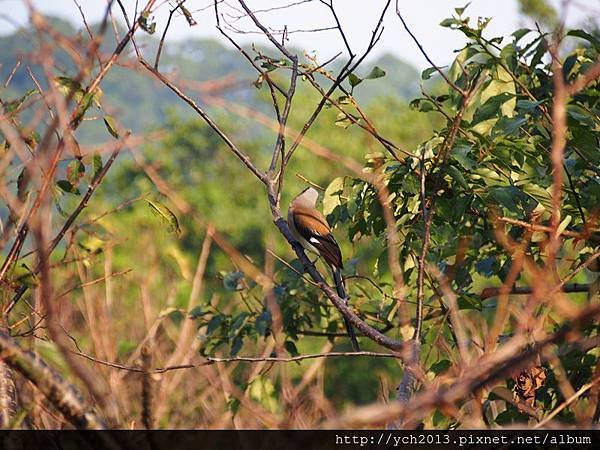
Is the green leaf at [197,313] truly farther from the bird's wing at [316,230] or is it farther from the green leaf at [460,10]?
the green leaf at [460,10]

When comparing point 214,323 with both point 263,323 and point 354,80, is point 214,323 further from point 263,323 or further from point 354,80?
point 354,80

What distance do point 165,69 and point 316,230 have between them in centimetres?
258

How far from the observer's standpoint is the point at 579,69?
11.3 ft

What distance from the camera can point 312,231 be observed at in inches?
210

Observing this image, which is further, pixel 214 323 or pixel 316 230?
pixel 316 230

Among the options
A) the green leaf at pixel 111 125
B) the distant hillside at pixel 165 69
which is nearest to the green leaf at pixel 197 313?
the distant hillside at pixel 165 69

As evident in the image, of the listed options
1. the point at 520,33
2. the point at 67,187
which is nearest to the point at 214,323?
the point at 67,187

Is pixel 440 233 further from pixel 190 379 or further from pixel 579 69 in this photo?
pixel 190 379

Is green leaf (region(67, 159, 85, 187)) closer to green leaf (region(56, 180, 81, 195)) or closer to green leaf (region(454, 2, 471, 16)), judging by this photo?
green leaf (region(56, 180, 81, 195))

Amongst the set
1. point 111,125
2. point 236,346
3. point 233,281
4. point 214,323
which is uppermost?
point 111,125

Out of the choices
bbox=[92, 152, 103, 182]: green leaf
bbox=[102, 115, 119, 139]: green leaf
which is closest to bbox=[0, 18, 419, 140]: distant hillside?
bbox=[102, 115, 119, 139]: green leaf

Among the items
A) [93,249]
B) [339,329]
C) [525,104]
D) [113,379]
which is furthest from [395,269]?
[113,379]

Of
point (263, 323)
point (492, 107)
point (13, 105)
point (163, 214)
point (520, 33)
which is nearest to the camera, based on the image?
point (13, 105)

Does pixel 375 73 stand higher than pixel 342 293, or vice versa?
pixel 375 73
